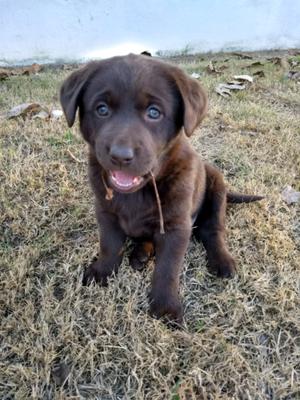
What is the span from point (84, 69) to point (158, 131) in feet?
1.57

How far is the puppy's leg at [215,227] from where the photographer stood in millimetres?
2649

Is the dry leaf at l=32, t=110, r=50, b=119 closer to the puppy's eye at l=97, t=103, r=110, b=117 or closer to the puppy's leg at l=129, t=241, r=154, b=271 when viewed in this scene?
the puppy's leg at l=129, t=241, r=154, b=271

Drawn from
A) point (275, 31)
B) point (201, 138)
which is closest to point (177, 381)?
point (201, 138)

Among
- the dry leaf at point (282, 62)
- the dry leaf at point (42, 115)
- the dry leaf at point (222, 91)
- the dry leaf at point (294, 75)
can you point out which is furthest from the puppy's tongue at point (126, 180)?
the dry leaf at point (282, 62)

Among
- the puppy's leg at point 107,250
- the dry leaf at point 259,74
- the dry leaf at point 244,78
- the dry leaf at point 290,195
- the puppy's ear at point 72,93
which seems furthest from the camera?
the dry leaf at point 259,74

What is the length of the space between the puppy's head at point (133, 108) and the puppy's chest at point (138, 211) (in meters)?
0.17

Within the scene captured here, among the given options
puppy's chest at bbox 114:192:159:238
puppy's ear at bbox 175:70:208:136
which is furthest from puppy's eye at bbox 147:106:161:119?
puppy's chest at bbox 114:192:159:238

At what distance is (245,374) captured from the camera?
2.14 meters

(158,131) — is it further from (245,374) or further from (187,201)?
(245,374)

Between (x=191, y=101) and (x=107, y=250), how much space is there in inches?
34.6

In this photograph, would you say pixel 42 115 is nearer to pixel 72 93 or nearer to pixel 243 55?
pixel 72 93

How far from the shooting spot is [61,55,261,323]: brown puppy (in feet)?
6.91

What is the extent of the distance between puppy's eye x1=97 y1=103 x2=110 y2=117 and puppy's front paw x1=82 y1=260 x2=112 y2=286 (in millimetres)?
807

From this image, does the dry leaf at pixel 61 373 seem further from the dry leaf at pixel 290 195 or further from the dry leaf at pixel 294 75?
the dry leaf at pixel 294 75
